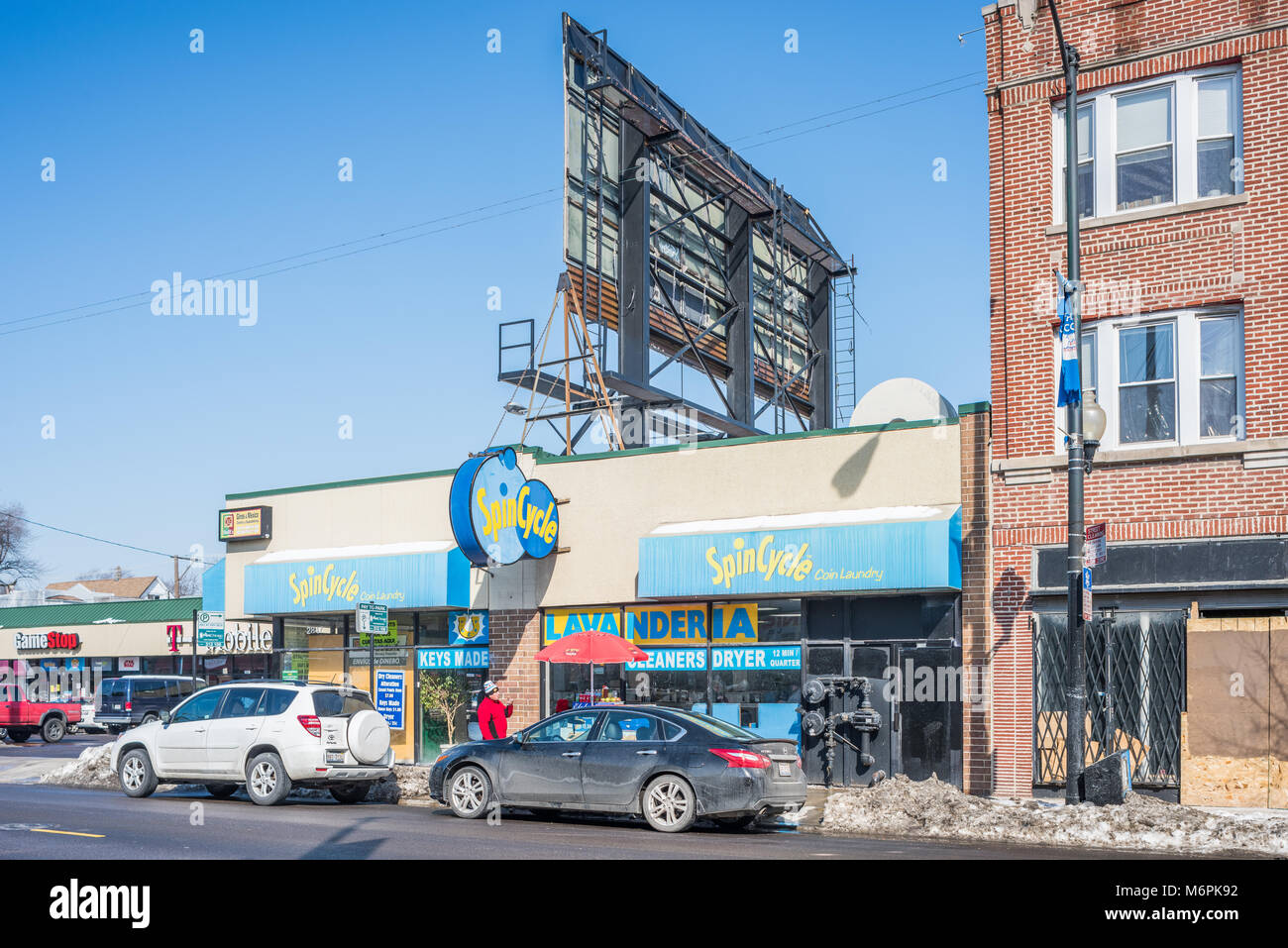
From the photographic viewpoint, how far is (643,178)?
27.8 meters

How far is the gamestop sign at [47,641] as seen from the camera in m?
51.9

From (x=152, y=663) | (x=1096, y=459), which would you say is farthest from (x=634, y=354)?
(x=152, y=663)

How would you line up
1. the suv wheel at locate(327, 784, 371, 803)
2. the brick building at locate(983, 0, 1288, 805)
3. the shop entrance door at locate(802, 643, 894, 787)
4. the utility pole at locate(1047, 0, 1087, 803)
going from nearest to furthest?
1. the utility pole at locate(1047, 0, 1087, 803)
2. the brick building at locate(983, 0, 1288, 805)
3. the suv wheel at locate(327, 784, 371, 803)
4. the shop entrance door at locate(802, 643, 894, 787)

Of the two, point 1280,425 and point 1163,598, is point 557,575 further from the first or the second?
point 1280,425

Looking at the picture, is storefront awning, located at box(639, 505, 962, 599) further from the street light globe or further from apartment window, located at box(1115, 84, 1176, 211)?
apartment window, located at box(1115, 84, 1176, 211)

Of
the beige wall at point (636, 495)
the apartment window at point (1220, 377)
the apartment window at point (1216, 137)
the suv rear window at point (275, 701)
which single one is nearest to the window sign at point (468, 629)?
the beige wall at point (636, 495)

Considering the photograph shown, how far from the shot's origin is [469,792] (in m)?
16.3

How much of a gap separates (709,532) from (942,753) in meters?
4.99

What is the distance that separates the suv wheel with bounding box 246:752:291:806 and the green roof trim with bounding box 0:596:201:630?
96.7ft

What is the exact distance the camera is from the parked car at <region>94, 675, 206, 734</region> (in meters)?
40.4

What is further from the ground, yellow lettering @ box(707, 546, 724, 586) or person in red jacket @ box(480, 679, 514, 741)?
yellow lettering @ box(707, 546, 724, 586)

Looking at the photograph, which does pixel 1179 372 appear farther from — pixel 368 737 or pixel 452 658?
pixel 452 658

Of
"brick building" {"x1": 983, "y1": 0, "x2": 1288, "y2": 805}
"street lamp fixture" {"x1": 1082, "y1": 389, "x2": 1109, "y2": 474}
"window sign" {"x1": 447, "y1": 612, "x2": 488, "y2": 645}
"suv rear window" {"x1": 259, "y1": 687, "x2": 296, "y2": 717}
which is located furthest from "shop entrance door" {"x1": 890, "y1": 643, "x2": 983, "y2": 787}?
"suv rear window" {"x1": 259, "y1": 687, "x2": 296, "y2": 717}

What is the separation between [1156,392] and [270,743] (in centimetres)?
1329
